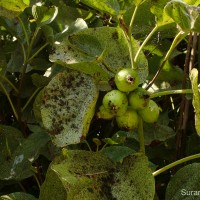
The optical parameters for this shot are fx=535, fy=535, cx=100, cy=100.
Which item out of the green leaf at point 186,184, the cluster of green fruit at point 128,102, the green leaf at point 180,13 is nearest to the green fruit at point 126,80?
the cluster of green fruit at point 128,102

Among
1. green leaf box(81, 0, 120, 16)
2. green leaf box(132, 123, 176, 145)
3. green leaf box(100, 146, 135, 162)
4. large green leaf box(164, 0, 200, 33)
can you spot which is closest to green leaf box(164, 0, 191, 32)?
large green leaf box(164, 0, 200, 33)

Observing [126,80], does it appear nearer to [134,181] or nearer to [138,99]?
[138,99]

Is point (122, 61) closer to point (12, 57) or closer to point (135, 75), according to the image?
point (135, 75)

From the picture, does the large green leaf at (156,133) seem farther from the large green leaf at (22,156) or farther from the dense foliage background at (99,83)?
the large green leaf at (22,156)

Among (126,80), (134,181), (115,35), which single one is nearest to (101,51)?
(115,35)

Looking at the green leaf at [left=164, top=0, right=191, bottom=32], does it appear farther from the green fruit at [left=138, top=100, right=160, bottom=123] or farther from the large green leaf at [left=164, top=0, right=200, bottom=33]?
the green fruit at [left=138, top=100, right=160, bottom=123]

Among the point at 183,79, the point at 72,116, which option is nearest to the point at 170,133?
the point at 183,79
